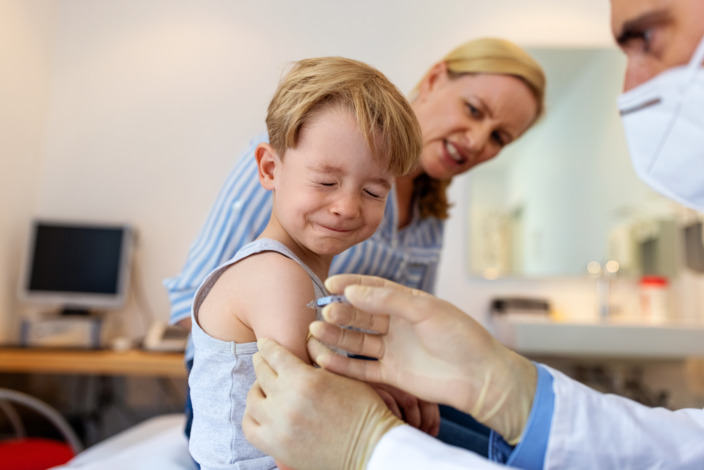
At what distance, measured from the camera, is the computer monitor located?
2898 millimetres

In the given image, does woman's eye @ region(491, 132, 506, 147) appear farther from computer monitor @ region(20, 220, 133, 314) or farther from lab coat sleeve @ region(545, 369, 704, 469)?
computer monitor @ region(20, 220, 133, 314)

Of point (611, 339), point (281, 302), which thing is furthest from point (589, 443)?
point (611, 339)

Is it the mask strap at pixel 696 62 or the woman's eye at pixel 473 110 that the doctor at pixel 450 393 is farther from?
the woman's eye at pixel 473 110

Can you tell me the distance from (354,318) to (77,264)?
8.67ft

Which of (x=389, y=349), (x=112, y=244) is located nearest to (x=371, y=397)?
(x=389, y=349)

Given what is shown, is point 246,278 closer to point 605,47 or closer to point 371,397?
point 371,397

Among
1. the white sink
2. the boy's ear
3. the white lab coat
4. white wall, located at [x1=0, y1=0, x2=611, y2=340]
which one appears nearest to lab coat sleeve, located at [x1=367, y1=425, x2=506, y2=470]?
the white lab coat

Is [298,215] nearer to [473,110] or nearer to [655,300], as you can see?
[473,110]

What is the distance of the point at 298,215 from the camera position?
78 centimetres

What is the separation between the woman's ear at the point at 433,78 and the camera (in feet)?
3.95

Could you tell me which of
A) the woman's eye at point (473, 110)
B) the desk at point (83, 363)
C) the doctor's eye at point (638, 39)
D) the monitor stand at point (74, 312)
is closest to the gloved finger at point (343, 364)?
the doctor's eye at point (638, 39)

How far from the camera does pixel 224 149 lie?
3.12 metres

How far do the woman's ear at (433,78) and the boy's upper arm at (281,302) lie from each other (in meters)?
0.60

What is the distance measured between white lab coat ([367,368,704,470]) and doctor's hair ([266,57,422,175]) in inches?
13.3
